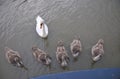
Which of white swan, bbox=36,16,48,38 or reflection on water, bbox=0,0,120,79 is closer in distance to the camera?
reflection on water, bbox=0,0,120,79

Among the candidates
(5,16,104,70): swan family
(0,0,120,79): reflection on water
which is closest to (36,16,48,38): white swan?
(0,0,120,79): reflection on water

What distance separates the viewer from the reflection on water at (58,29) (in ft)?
12.5

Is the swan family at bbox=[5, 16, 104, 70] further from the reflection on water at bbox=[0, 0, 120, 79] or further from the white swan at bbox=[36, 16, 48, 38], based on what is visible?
the white swan at bbox=[36, 16, 48, 38]

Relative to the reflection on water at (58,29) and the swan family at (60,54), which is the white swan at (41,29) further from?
the swan family at (60,54)

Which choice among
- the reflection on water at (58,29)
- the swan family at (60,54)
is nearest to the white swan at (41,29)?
the reflection on water at (58,29)

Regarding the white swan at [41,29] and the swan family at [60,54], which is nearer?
the swan family at [60,54]

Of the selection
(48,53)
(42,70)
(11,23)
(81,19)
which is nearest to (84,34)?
(81,19)

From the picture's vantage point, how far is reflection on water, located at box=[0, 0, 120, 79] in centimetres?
382

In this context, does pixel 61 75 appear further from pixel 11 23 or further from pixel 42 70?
pixel 11 23

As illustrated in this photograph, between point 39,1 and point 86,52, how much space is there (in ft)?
4.88

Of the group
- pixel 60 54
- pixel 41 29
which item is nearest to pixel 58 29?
pixel 41 29

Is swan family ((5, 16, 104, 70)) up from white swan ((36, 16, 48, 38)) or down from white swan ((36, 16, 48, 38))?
down

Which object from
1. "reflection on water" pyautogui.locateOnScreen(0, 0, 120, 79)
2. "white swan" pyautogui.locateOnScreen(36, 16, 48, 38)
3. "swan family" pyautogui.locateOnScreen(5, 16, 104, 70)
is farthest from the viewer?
"white swan" pyautogui.locateOnScreen(36, 16, 48, 38)

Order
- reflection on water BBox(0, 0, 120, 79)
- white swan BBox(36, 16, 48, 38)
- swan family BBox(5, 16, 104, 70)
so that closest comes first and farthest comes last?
1. swan family BBox(5, 16, 104, 70)
2. reflection on water BBox(0, 0, 120, 79)
3. white swan BBox(36, 16, 48, 38)
